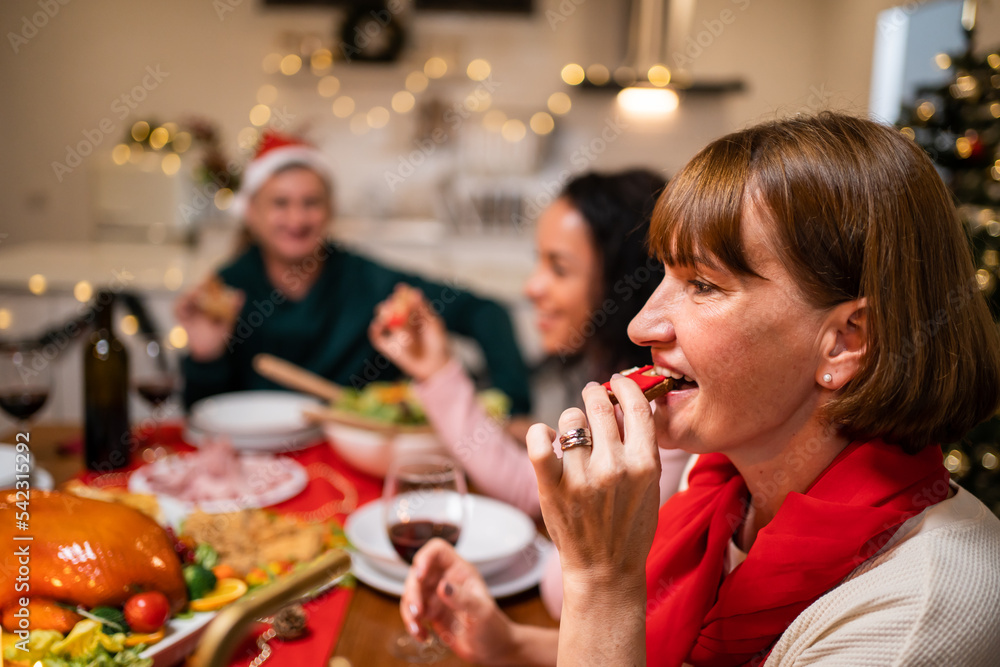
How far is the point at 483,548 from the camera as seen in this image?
126cm

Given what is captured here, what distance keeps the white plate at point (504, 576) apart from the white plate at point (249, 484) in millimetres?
303

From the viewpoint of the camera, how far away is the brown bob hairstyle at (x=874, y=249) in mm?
731

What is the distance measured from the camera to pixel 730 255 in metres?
0.76

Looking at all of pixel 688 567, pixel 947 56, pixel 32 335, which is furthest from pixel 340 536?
pixel 32 335

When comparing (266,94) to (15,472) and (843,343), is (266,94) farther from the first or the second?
(843,343)

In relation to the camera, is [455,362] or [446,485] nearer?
[446,485]

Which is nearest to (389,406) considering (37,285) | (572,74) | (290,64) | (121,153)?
(37,285)

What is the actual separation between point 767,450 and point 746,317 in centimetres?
18

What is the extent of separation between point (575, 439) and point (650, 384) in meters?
0.12

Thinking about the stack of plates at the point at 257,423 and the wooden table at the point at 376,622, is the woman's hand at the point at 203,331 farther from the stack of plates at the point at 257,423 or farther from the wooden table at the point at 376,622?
the wooden table at the point at 376,622

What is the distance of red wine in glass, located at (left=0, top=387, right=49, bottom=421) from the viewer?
52.3 inches

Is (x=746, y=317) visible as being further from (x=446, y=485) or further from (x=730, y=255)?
(x=446, y=485)

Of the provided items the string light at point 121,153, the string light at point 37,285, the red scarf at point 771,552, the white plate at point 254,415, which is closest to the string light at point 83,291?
the string light at point 37,285

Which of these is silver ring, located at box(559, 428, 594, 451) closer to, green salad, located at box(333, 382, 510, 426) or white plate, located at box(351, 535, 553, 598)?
white plate, located at box(351, 535, 553, 598)
